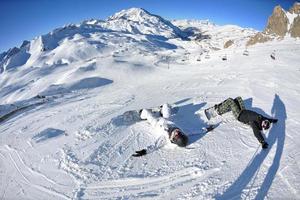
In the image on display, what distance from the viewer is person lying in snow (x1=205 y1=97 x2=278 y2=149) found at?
10234 mm

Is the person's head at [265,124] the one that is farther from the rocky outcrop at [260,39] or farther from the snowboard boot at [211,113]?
the rocky outcrop at [260,39]

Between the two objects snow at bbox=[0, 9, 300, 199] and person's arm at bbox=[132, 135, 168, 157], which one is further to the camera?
person's arm at bbox=[132, 135, 168, 157]

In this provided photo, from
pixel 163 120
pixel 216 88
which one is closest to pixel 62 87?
pixel 216 88

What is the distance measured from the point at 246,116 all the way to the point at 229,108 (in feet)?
3.93

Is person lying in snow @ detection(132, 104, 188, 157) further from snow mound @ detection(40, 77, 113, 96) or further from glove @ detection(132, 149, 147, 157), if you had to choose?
snow mound @ detection(40, 77, 113, 96)

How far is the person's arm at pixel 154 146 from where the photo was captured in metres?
10.0

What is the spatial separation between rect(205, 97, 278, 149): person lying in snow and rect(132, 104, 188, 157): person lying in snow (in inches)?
74.8

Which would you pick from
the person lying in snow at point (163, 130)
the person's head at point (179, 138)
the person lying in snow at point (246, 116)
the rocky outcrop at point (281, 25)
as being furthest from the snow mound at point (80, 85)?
the rocky outcrop at point (281, 25)

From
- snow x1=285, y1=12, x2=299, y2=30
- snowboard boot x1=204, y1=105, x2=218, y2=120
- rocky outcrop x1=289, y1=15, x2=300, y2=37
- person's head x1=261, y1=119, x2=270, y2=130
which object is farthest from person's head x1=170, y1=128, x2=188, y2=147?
snow x1=285, y1=12, x2=299, y2=30

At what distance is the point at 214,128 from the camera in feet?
37.9

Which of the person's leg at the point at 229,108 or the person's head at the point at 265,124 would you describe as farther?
the person's leg at the point at 229,108

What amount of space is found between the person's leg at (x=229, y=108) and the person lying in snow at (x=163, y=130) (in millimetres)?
2087

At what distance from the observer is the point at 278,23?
46969mm

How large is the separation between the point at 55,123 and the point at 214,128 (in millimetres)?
8124
